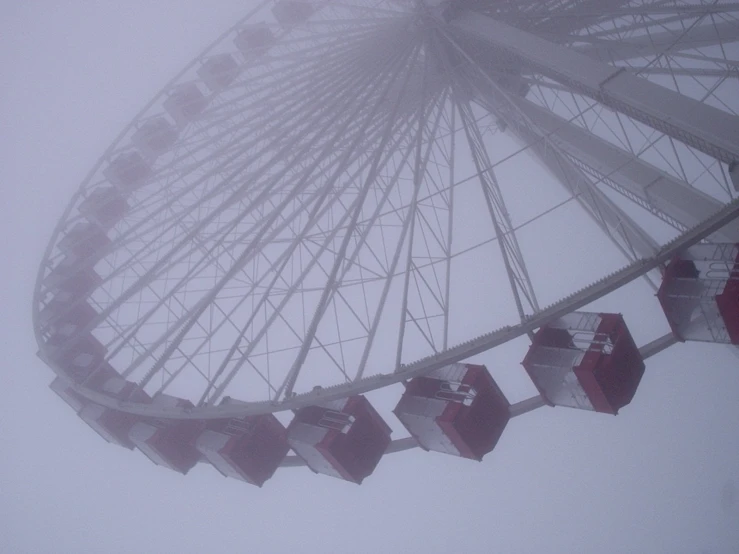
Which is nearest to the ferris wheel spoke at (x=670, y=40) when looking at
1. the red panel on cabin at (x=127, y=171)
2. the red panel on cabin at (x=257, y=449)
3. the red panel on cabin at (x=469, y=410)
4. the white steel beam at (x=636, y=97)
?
the white steel beam at (x=636, y=97)

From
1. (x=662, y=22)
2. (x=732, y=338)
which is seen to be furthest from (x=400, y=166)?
(x=732, y=338)

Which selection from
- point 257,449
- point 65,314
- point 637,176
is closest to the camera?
point 637,176

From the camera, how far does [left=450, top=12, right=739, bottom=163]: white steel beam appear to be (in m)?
7.57

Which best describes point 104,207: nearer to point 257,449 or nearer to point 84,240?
point 84,240

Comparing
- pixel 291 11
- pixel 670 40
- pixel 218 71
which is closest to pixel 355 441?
pixel 670 40

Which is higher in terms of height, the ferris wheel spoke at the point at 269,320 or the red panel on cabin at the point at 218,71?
the red panel on cabin at the point at 218,71

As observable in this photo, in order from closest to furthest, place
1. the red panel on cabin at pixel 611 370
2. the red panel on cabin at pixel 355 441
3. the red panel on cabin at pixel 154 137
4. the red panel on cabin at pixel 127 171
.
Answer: the red panel on cabin at pixel 611 370, the red panel on cabin at pixel 355 441, the red panel on cabin at pixel 127 171, the red panel on cabin at pixel 154 137

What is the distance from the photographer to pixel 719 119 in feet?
25.1

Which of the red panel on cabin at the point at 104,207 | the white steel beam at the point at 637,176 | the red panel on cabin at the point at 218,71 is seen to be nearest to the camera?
the white steel beam at the point at 637,176

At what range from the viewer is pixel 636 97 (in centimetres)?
833

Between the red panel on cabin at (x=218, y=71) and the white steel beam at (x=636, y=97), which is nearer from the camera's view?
the white steel beam at (x=636, y=97)

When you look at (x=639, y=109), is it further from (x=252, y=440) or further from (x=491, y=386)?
(x=252, y=440)

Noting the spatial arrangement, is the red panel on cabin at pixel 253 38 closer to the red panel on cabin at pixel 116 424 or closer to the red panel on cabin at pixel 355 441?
the red panel on cabin at pixel 116 424

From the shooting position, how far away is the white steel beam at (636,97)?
24.8 ft
